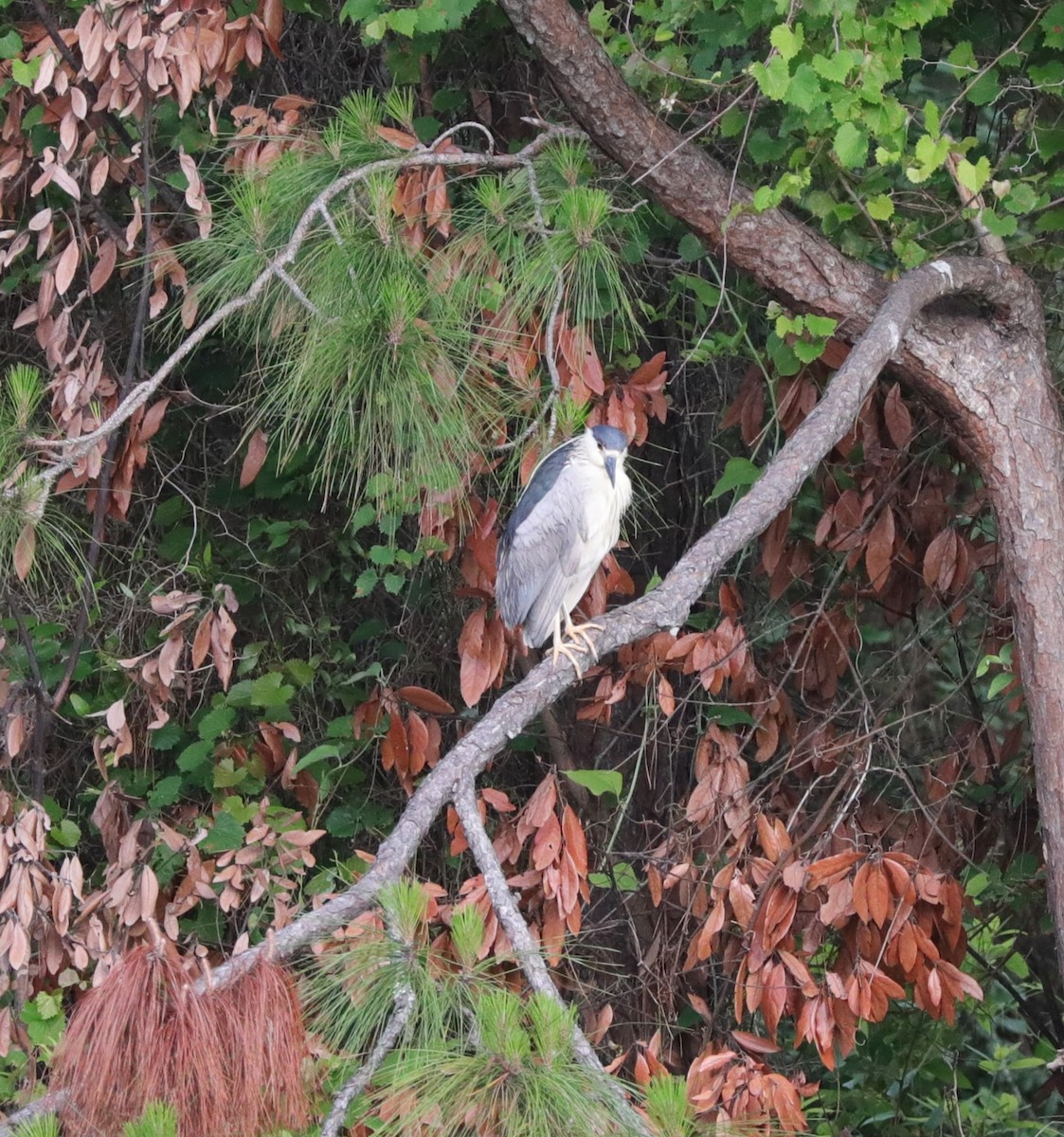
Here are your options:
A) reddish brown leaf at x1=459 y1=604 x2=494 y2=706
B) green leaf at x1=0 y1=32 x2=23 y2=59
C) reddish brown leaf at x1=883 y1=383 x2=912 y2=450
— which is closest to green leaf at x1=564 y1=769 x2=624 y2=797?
reddish brown leaf at x1=459 y1=604 x2=494 y2=706

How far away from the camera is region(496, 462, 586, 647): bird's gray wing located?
2580 mm

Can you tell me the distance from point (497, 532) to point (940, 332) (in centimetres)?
92

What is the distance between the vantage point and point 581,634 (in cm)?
245

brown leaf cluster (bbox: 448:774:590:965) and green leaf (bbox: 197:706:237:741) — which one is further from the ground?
brown leaf cluster (bbox: 448:774:590:965)

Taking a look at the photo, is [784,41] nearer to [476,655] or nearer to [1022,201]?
[1022,201]

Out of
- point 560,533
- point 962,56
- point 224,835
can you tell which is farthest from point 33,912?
point 962,56

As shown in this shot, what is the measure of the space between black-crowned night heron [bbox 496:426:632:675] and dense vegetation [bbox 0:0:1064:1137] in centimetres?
11

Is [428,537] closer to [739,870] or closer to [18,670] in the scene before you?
[739,870]


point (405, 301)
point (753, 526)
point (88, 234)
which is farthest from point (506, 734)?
point (88, 234)

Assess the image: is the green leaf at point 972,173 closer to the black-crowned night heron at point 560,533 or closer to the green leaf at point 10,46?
the black-crowned night heron at point 560,533

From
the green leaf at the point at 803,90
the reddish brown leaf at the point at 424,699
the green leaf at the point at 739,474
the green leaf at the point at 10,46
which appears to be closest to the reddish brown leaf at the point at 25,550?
the reddish brown leaf at the point at 424,699

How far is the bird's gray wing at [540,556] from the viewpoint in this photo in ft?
8.46

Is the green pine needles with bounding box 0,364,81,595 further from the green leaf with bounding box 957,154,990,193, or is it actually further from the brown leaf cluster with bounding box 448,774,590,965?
the green leaf with bounding box 957,154,990,193

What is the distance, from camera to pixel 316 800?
2836 millimetres
